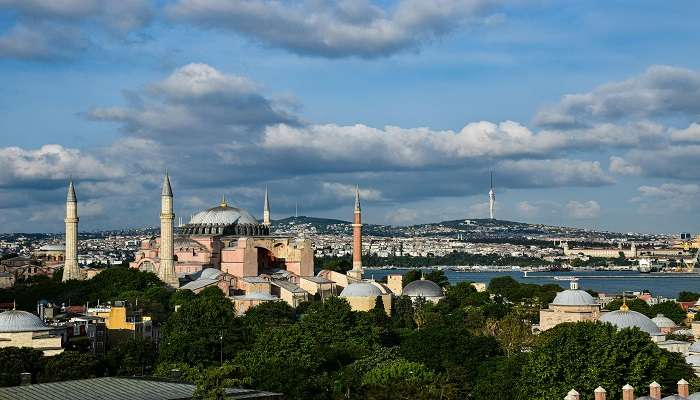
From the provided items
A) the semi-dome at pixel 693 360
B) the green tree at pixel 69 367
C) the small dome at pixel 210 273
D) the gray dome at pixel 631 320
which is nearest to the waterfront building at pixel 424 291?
the small dome at pixel 210 273

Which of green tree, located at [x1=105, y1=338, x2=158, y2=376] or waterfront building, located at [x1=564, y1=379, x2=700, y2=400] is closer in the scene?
waterfront building, located at [x1=564, y1=379, x2=700, y2=400]

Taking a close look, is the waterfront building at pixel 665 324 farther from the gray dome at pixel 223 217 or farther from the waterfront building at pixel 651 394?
the gray dome at pixel 223 217

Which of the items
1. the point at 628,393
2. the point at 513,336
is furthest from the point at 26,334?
the point at 628,393

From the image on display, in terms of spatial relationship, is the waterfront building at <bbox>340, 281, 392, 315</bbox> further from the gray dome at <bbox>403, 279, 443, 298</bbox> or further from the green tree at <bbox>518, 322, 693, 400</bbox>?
the green tree at <bbox>518, 322, 693, 400</bbox>

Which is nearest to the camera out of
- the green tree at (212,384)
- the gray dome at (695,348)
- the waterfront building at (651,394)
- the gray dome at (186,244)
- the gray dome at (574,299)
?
the green tree at (212,384)

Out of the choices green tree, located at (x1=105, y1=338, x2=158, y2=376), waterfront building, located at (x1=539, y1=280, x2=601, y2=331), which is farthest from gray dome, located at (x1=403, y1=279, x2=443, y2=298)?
green tree, located at (x1=105, y1=338, x2=158, y2=376)

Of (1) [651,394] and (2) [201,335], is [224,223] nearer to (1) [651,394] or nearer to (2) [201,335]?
(2) [201,335]

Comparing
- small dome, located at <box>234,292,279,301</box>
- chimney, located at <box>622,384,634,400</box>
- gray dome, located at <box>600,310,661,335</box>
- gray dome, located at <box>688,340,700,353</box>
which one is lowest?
chimney, located at <box>622,384,634,400</box>
